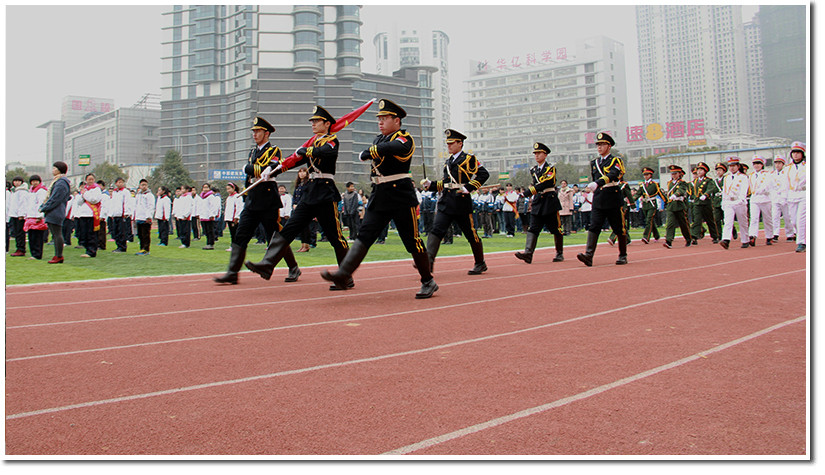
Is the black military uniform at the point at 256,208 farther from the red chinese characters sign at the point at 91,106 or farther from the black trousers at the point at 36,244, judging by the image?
the red chinese characters sign at the point at 91,106

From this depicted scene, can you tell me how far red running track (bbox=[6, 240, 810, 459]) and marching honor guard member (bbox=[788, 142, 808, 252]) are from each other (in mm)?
6342

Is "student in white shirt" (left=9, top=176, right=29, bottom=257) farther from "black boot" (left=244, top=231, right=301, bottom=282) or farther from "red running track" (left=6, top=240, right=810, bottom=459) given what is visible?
"black boot" (left=244, top=231, right=301, bottom=282)

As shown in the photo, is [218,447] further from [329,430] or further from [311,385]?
[311,385]

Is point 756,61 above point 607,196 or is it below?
above

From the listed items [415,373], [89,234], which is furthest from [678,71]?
[415,373]

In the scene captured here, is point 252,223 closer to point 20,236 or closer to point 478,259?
point 478,259

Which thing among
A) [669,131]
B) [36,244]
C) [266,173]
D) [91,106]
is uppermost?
[91,106]

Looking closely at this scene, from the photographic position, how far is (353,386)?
142 inches

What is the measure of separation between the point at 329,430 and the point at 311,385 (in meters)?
0.75

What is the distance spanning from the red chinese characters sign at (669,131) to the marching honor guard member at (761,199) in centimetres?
12108

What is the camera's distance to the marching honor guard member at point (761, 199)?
1450 cm

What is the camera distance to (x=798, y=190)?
13.5 meters

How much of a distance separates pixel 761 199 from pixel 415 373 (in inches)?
522

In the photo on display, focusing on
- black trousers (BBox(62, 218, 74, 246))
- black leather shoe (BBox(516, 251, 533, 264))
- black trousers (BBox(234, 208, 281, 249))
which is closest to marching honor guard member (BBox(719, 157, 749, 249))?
black leather shoe (BBox(516, 251, 533, 264))
